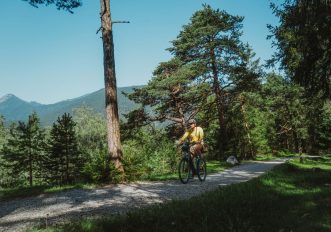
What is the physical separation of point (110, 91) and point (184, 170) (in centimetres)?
420

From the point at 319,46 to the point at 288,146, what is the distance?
6259 centimetres

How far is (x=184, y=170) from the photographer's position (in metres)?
12.8

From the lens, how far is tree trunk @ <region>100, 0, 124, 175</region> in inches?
542

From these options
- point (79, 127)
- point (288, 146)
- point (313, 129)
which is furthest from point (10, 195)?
point (79, 127)

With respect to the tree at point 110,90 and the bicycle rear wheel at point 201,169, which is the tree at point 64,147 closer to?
the tree at point 110,90

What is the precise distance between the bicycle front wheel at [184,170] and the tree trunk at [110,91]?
2278 millimetres

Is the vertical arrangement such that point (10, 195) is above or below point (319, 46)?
below

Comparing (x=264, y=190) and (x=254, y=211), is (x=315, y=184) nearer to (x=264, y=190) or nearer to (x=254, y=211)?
(x=264, y=190)

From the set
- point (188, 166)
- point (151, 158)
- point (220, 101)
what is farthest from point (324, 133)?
point (188, 166)

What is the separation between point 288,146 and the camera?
7256cm

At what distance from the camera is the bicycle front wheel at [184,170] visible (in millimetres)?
12484

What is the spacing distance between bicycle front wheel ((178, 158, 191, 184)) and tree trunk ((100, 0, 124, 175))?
228 centimetres

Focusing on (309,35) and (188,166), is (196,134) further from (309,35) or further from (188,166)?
(309,35)

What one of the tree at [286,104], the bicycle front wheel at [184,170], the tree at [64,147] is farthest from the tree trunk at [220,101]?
the bicycle front wheel at [184,170]
